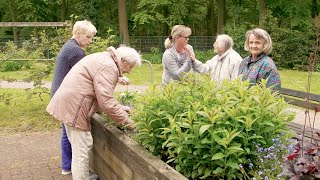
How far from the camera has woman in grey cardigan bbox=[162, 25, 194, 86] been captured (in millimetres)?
5289

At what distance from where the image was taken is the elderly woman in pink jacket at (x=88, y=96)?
3.78 metres

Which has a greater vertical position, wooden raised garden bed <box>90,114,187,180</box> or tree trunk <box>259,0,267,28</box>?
tree trunk <box>259,0,267,28</box>

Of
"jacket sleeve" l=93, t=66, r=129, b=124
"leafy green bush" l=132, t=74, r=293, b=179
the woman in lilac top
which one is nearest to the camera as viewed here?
"leafy green bush" l=132, t=74, r=293, b=179

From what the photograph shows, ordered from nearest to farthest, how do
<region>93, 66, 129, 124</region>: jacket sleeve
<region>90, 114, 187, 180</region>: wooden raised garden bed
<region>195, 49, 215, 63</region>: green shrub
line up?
<region>90, 114, 187, 180</region>: wooden raised garden bed < <region>93, 66, 129, 124</region>: jacket sleeve < <region>195, 49, 215, 63</region>: green shrub

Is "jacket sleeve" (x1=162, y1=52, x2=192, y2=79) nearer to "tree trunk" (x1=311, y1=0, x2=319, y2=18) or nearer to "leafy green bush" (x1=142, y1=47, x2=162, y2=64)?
"leafy green bush" (x1=142, y1=47, x2=162, y2=64)

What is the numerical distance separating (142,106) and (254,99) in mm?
907

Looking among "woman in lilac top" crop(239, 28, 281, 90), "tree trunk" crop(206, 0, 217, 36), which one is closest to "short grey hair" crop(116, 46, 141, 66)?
"woman in lilac top" crop(239, 28, 281, 90)

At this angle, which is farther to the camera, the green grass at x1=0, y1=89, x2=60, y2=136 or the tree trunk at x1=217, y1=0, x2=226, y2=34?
the tree trunk at x1=217, y1=0, x2=226, y2=34

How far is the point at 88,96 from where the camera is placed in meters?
3.97

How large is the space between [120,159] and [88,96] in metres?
0.71

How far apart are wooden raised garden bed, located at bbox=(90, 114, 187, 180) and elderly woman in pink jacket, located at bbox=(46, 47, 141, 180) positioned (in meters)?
0.19

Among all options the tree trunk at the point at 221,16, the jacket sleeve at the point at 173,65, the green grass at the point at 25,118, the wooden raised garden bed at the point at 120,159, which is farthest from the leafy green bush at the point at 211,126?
the tree trunk at the point at 221,16

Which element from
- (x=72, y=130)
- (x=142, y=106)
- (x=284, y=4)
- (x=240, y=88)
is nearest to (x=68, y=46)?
(x=72, y=130)

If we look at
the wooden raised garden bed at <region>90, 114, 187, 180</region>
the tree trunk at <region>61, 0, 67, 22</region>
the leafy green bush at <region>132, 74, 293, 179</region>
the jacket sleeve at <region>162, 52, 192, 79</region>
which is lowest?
the wooden raised garden bed at <region>90, 114, 187, 180</region>
